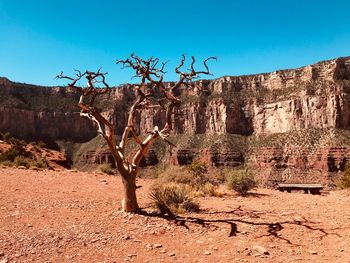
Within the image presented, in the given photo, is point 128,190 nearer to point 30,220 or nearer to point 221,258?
point 30,220

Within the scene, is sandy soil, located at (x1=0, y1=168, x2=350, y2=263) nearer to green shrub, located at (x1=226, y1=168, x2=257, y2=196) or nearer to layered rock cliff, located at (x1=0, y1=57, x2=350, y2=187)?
green shrub, located at (x1=226, y1=168, x2=257, y2=196)

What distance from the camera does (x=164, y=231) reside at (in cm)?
846

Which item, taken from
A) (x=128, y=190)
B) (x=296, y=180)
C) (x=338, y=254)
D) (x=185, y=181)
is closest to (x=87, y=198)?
(x=128, y=190)

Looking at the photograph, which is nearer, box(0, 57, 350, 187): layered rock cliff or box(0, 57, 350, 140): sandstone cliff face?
box(0, 57, 350, 187): layered rock cliff

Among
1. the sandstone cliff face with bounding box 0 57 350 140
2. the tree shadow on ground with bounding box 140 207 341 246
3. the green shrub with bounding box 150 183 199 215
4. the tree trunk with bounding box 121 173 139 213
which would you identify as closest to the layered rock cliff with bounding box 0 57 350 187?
the sandstone cliff face with bounding box 0 57 350 140

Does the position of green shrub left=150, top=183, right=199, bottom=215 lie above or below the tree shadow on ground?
above

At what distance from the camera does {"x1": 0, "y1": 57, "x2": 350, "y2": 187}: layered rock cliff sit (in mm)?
83250

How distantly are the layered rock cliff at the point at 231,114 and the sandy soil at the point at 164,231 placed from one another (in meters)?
66.3

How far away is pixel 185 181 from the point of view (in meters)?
16.3

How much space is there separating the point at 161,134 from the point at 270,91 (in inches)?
3731

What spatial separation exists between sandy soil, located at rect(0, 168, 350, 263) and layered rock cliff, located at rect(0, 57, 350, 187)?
66331 mm

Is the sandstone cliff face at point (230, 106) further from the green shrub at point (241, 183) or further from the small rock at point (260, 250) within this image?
the small rock at point (260, 250)

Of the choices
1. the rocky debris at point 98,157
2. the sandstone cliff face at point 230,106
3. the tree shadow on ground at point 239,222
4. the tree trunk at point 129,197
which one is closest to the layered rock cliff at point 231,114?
the sandstone cliff face at point 230,106

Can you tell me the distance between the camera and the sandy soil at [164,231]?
6.96 m
